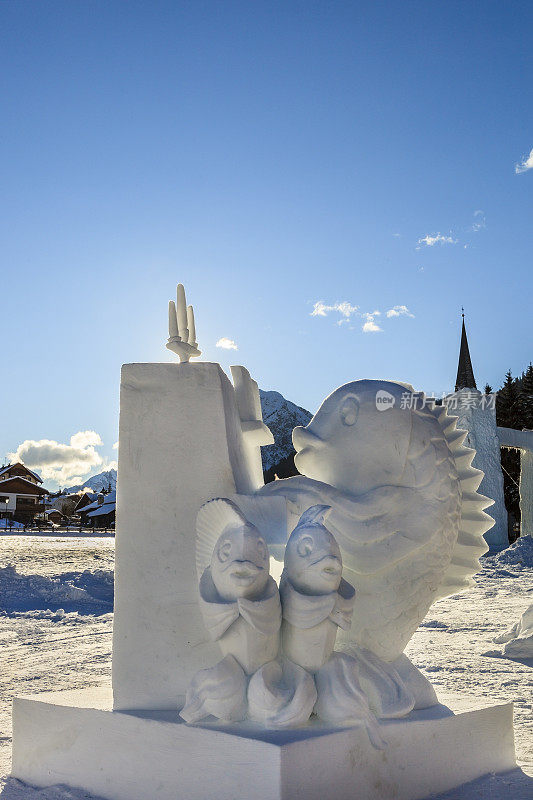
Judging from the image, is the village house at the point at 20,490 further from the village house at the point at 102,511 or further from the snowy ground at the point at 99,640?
the snowy ground at the point at 99,640

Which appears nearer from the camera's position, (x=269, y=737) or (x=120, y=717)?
(x=269, y=737)

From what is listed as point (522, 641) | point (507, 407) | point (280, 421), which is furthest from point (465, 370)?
point (522, 641)

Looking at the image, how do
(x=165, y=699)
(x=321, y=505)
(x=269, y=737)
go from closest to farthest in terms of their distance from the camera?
(x=269, y=737)
(x=321, y=505)
(x=165, y=699)

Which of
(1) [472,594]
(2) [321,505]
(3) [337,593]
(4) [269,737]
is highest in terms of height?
(2) [321,505]

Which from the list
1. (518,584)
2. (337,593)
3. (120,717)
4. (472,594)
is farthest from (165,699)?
(518,584)

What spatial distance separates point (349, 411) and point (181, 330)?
0.81 metres

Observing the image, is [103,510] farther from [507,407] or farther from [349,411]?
[349,411]

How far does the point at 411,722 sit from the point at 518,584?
28.5 feet

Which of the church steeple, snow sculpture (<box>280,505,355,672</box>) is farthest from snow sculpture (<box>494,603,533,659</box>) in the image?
the church steeple

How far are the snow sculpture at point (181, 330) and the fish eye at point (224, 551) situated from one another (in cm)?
94

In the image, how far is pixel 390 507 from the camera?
2943 millimetres

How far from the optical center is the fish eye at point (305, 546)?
2.51 metres

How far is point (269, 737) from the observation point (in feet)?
7.54

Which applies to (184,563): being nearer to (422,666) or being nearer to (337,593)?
(337,593)
